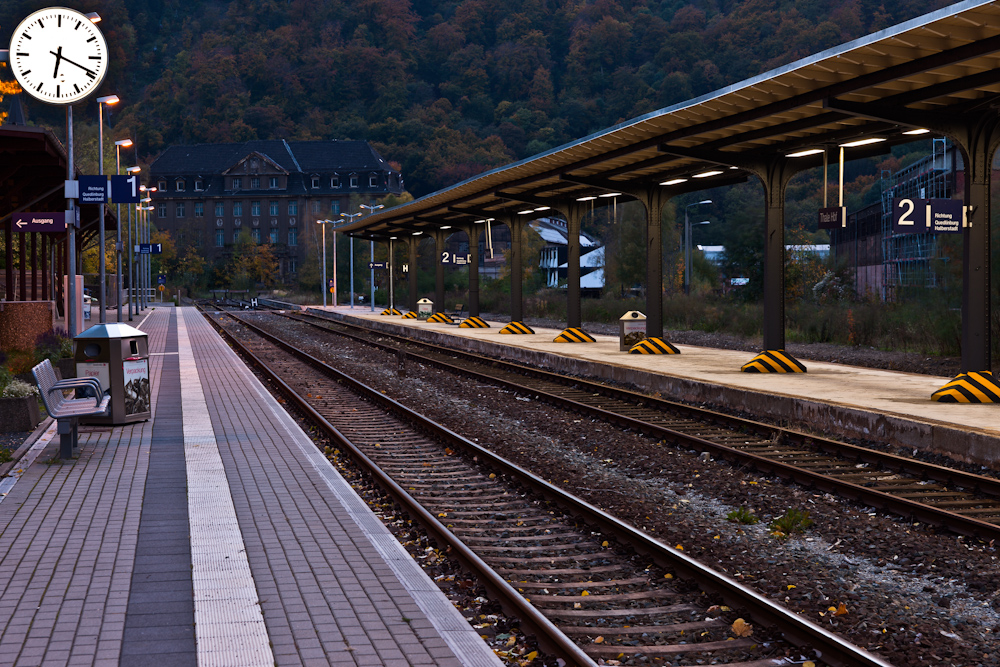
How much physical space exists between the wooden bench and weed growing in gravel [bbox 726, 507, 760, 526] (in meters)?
6.92

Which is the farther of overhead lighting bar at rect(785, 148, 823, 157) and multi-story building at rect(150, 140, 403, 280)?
multi-story building at rect(150, 140, 403, 280)

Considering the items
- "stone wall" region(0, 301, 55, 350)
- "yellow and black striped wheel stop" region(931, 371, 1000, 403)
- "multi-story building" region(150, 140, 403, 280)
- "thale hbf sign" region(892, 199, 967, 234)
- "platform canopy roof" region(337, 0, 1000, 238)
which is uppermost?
"multi-story building" region(150, 140, 403, 280)

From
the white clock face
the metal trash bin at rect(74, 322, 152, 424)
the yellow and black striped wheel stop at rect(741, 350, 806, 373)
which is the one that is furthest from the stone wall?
the yellow and black striped wheel stop at rect(741, 350, 806, 373)

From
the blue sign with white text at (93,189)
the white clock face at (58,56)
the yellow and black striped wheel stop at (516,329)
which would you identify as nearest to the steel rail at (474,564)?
the white clock face at (58,56)

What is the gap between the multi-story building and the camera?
117938mm

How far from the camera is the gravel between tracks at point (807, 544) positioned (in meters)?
5.73

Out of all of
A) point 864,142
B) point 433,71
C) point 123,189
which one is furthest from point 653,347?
point 433,71

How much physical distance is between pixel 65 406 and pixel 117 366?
217 cm

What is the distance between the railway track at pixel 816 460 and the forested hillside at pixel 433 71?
105m

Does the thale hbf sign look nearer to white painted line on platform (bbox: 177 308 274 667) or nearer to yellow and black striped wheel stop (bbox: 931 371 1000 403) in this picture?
yellow and black striped wheel stop (bbox: 931 371 1000 403)

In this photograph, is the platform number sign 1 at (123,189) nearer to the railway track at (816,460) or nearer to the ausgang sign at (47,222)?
the ausgang sign at (47,222)

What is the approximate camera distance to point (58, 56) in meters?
14.9

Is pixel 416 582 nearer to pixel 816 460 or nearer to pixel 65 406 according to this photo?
pixel 65 406

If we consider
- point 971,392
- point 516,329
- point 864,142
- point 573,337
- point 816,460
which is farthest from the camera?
point 516,329
